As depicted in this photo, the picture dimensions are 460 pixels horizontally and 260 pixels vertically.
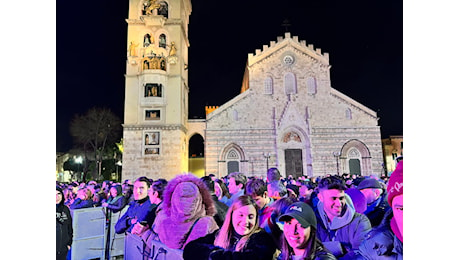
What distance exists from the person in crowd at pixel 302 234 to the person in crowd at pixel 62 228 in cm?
381

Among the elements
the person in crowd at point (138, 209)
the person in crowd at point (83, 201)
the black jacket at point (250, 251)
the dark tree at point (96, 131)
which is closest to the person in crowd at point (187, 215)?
the black jacket at point (250, 251)

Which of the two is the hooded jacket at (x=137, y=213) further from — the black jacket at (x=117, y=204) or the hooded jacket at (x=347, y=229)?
the hooded jacket at (x=347, y=229)

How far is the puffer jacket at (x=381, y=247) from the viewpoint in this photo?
2381mm

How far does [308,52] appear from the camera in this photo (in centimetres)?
2305

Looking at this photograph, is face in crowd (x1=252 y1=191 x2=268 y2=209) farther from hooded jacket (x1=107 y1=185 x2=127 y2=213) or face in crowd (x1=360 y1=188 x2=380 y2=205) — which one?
hooded jacket (x1=107 y1=185 x2=127 y2=213)

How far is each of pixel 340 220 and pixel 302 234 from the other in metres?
0.93

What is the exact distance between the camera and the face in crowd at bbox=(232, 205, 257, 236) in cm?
227

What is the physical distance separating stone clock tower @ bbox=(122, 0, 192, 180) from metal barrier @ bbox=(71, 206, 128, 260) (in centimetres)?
1429

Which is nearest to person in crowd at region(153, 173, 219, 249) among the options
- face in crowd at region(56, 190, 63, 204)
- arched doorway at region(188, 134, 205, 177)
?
face in crowd at region(56, 190, 63, 204)
